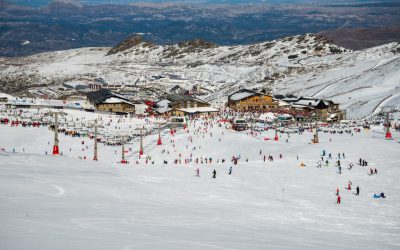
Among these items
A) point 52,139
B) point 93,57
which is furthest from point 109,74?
point 52,139

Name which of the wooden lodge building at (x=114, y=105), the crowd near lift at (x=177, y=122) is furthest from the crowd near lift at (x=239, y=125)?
the wooden lodge building at (x=114, y=105)

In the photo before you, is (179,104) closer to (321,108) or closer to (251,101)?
(251,101)

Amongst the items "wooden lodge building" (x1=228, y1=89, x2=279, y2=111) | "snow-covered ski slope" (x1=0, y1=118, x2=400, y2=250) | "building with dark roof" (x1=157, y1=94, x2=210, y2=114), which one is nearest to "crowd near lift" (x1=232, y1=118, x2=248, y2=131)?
"snow-covered ski slope" (x1=0, y1=118, x2=400, y2=250)

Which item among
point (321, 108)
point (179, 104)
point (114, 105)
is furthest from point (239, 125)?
point (114, 105)

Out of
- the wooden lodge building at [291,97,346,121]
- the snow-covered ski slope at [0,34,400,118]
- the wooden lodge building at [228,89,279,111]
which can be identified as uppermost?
the snow-covered ski slope at [0,34,400,118]

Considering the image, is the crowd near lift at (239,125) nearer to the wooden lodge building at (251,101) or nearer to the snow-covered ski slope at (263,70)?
the snow-covered ski slope at (263,70)

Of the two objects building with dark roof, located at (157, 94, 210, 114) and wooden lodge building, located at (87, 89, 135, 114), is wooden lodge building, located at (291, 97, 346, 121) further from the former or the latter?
wooden lodge building, located at (87, 89, 135, 114)
